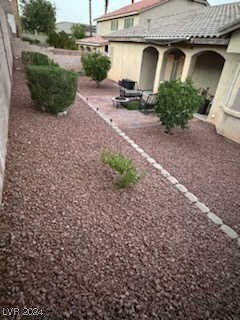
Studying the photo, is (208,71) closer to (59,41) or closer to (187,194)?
(187,194)

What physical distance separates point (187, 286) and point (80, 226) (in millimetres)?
1603

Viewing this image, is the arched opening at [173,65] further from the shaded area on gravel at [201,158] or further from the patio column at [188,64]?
the shaded area on gravel at [201,158]

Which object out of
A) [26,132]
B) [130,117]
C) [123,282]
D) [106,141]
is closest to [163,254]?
[123,282]

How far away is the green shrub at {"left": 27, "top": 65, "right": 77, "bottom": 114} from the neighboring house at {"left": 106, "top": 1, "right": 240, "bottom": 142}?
5.56m

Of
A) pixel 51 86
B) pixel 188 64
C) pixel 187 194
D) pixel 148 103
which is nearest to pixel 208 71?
pixel 188 64

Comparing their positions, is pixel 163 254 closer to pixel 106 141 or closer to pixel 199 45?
pixel 106 141

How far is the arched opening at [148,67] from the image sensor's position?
12.4m

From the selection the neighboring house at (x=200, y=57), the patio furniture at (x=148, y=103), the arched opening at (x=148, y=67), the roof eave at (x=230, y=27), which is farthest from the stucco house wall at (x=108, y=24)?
the roof eave at (x=230, y=27)

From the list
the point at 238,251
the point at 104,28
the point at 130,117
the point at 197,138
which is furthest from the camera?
the point at 104,28

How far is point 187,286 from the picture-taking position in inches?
91.7

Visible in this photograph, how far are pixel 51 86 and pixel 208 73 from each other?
837 centimetres

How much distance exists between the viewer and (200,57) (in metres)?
10.0

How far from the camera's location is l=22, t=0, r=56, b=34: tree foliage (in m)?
24.7

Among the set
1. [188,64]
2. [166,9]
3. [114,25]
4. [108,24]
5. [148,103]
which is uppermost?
[166,9]
